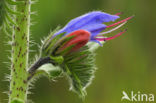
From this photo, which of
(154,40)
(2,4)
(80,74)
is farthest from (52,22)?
(2,4)

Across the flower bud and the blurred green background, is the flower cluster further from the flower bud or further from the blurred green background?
the blurred green background

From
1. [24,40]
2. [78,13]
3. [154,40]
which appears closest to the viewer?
[24,40]

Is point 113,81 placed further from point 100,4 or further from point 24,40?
point 24,40

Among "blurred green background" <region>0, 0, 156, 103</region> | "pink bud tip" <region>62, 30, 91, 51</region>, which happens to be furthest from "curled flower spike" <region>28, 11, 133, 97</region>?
"blurred green background" <region>0, 0, 156, 103</region>

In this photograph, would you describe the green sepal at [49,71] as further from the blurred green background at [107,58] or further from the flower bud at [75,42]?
the blurred green background at [107,58]

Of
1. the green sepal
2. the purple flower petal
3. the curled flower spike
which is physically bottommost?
the green sepal

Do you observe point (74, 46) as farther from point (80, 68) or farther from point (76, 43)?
point (80, 68)

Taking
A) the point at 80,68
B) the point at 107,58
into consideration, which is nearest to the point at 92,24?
the point at 80,68
